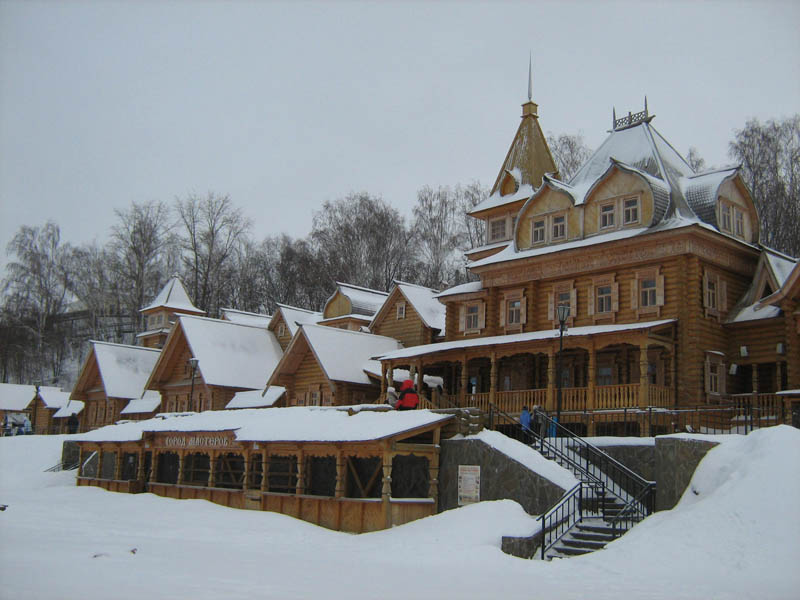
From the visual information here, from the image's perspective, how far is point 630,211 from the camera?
31047 mm

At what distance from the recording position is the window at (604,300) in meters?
31.1

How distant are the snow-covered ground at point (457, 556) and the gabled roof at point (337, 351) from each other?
51.4ft

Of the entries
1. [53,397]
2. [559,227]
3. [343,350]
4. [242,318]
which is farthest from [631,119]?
[53,397]

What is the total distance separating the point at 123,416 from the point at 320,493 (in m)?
28.8

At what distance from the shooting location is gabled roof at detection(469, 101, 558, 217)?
135 ft

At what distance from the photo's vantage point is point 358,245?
61.9 metres

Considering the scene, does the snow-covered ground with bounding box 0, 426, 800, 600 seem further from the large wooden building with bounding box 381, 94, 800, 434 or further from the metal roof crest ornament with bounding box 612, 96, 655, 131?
the metal roof crest ornament with bounding box 612, 96, 655, 131

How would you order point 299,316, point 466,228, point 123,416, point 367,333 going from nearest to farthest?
point 367,333, point 299,316, point 123,416, point 466,228

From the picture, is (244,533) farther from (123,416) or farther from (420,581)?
(123,416)

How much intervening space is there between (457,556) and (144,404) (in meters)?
37.1

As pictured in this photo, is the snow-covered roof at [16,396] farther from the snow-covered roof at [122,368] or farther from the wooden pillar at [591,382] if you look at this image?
the wooden pillar at [591,382]

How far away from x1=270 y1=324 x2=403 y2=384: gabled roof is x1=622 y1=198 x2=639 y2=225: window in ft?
43.2

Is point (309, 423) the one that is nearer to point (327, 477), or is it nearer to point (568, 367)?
point (327, 477)

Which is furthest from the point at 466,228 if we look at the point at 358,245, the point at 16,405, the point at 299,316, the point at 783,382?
the point at 16,405
